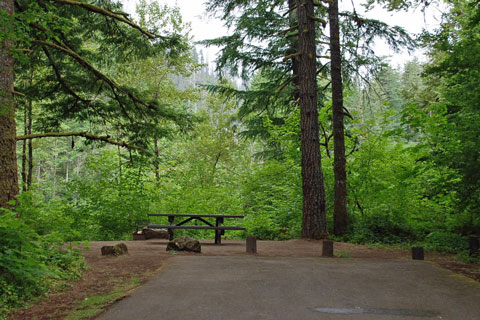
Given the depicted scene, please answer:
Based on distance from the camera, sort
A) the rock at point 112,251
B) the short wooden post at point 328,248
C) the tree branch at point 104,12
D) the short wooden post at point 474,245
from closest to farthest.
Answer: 1. the short wooden post at point 474,245
2. the rock at point 112,251
3. the tree branch at point 104,12
4. the short wooden post at point 328,248

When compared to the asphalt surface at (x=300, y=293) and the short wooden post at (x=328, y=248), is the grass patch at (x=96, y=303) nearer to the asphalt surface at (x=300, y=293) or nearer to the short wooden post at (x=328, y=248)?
the asphalt surface at (x=300, y=293)

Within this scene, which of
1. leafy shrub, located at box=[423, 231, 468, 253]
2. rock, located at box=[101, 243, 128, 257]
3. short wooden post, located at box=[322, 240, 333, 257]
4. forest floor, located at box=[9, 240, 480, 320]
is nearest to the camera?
forest floor, located at box=[9, 240, 480, 320]

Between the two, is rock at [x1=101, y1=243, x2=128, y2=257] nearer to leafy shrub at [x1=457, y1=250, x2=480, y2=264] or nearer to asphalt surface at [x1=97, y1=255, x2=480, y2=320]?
asphalt surface at [x1=97, y1=255, x2=480, y2=320]

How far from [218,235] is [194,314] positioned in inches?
287

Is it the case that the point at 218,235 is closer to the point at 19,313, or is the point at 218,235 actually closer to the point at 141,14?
the point at 19,313

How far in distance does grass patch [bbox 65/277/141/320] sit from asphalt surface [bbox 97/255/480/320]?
175mm

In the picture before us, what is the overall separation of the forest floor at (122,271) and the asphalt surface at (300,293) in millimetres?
321

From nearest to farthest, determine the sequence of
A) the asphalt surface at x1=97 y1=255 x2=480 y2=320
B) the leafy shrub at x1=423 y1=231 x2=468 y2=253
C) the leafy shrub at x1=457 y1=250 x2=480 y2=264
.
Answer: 1. the asphalt surface at x1=97 y1=255 x2=480 y2=320
2. the leafy shrub at x1=457 y1=250 x2=480 y2=264
3. the leafy shrub at x1=423 y1=231 x2=468 y2=253

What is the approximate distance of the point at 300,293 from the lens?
476cm

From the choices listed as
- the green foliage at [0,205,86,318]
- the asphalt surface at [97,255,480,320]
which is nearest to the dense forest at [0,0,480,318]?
the green foliage at [0,205,86,318]

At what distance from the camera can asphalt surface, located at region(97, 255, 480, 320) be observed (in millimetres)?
3930

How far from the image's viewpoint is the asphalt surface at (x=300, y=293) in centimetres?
393

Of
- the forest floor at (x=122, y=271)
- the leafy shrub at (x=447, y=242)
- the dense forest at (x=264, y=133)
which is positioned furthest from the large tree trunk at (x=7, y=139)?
the leafy shrub at (x=447, y=242)

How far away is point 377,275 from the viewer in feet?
19.7
